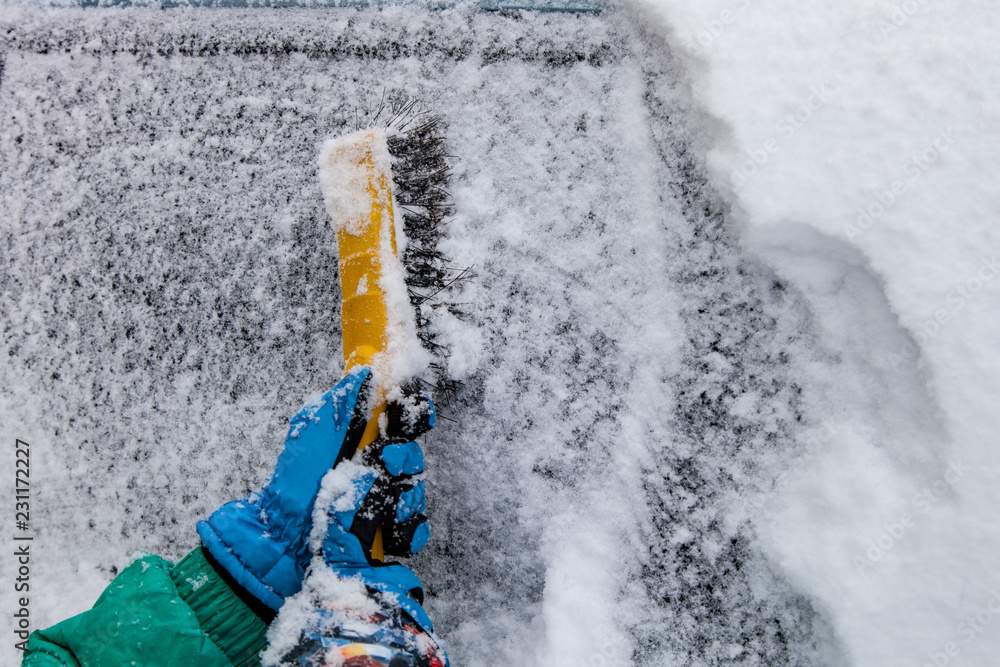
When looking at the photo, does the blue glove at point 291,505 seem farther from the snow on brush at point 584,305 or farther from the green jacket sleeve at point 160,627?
the snow on brush at point 584,305

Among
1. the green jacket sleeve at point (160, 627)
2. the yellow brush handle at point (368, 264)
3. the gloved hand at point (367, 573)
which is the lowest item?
the green jacket sleeve at point (160, 627)

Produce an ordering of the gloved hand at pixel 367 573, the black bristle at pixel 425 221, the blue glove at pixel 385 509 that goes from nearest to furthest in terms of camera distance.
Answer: the gloved hand at pixel 367 573 < the blue glove at pixel 385 509 < the black bristle at pixel 425 221

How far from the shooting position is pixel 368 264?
954mm

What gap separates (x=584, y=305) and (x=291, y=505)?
61 cm

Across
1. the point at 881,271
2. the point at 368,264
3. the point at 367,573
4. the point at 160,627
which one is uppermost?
the point at 881,271

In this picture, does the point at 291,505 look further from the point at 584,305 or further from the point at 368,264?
the point at 584,305

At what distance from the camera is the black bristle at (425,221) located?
1.04 metres

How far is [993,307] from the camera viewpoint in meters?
0.92

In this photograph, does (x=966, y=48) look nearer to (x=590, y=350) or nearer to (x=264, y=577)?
(x=590, y=350)

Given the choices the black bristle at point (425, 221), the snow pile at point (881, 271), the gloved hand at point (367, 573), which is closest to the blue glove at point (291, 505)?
the gloved hand at point (367, 573)

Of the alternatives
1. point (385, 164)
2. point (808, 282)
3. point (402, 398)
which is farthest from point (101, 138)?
point (808, 282)


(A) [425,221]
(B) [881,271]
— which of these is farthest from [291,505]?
(B) [881,271]

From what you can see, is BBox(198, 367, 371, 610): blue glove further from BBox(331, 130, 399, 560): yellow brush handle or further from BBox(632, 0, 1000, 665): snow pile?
BBox(632, 0, 1000, 665): snow pile

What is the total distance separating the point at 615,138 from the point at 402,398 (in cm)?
65
